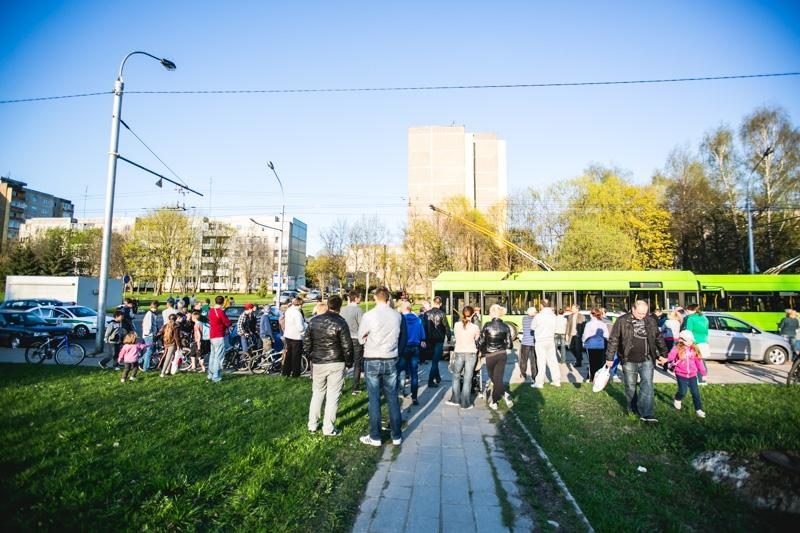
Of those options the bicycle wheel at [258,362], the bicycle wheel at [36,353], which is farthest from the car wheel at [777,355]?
the bicycle wheel at [36,353]

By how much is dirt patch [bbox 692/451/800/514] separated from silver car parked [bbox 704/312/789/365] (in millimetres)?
10915

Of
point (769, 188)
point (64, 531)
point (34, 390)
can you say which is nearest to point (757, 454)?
point (64, 531)

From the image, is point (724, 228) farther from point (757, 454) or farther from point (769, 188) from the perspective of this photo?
point (757, 454)

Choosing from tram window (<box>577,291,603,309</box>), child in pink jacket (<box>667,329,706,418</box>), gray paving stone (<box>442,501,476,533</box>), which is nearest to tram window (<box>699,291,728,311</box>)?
tram window (<box>577,291,603,309</box>)

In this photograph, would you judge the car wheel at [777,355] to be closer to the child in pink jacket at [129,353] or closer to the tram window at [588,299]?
the tram window at [588,299]

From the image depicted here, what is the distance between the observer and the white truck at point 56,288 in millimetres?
30453

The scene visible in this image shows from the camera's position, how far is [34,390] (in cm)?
855

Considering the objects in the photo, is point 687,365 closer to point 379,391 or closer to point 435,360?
point 435,360

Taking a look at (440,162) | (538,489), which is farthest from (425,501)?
(440,162)

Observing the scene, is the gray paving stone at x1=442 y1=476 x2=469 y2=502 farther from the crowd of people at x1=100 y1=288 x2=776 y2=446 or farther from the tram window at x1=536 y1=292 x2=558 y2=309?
the tram window at x1=536 y1=292 x2=558 y2=309

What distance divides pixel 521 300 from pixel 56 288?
32.3 meters

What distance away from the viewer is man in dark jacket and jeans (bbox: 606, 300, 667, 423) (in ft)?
23.5

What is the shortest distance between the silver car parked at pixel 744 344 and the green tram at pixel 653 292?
15.3 feet

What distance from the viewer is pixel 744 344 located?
45.4ft
